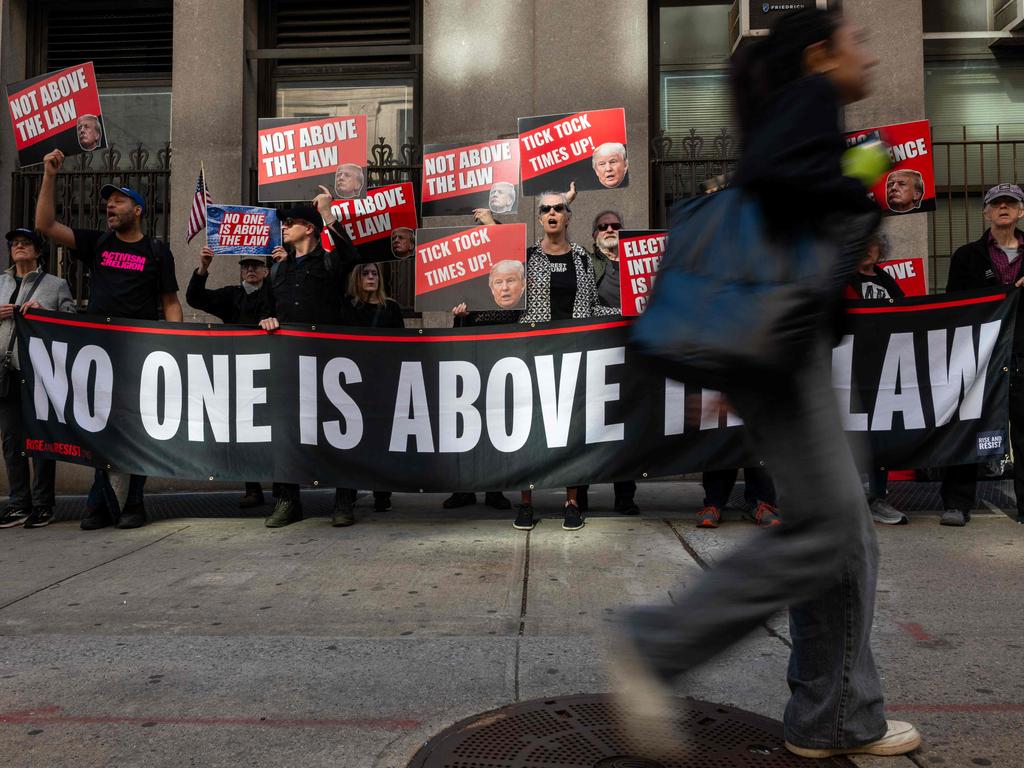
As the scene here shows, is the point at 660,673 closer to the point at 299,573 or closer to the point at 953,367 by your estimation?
the point at 299,573

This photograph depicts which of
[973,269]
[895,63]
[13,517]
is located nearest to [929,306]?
[973,269]

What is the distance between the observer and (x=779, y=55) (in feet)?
6.93

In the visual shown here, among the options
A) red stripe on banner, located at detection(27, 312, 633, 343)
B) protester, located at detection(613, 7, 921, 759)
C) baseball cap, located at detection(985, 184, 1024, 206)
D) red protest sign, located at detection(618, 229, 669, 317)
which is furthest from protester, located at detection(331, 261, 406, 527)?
protester, located at detection(613, 7, 921, 759)

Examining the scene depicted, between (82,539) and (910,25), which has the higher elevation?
(910,25)

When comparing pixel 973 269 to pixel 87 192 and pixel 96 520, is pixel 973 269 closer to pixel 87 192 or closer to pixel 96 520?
pixel 96 520

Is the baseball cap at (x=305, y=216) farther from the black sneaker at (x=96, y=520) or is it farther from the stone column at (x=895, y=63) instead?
the stone column at (x=895, y=63)

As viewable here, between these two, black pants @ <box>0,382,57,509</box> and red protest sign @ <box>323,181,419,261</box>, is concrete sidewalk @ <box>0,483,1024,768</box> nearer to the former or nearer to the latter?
black pants @ <box>0,382,57,509</box>

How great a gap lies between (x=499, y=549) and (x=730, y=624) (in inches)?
133

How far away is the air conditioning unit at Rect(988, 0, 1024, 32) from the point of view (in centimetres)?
898

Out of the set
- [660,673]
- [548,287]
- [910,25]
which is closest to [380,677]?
[660,673]

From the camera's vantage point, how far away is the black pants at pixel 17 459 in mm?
6473

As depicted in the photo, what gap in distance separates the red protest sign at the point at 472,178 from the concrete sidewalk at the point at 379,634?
255 centimetres

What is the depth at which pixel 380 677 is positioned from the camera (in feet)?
10.5

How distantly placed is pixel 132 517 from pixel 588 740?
4.79m
